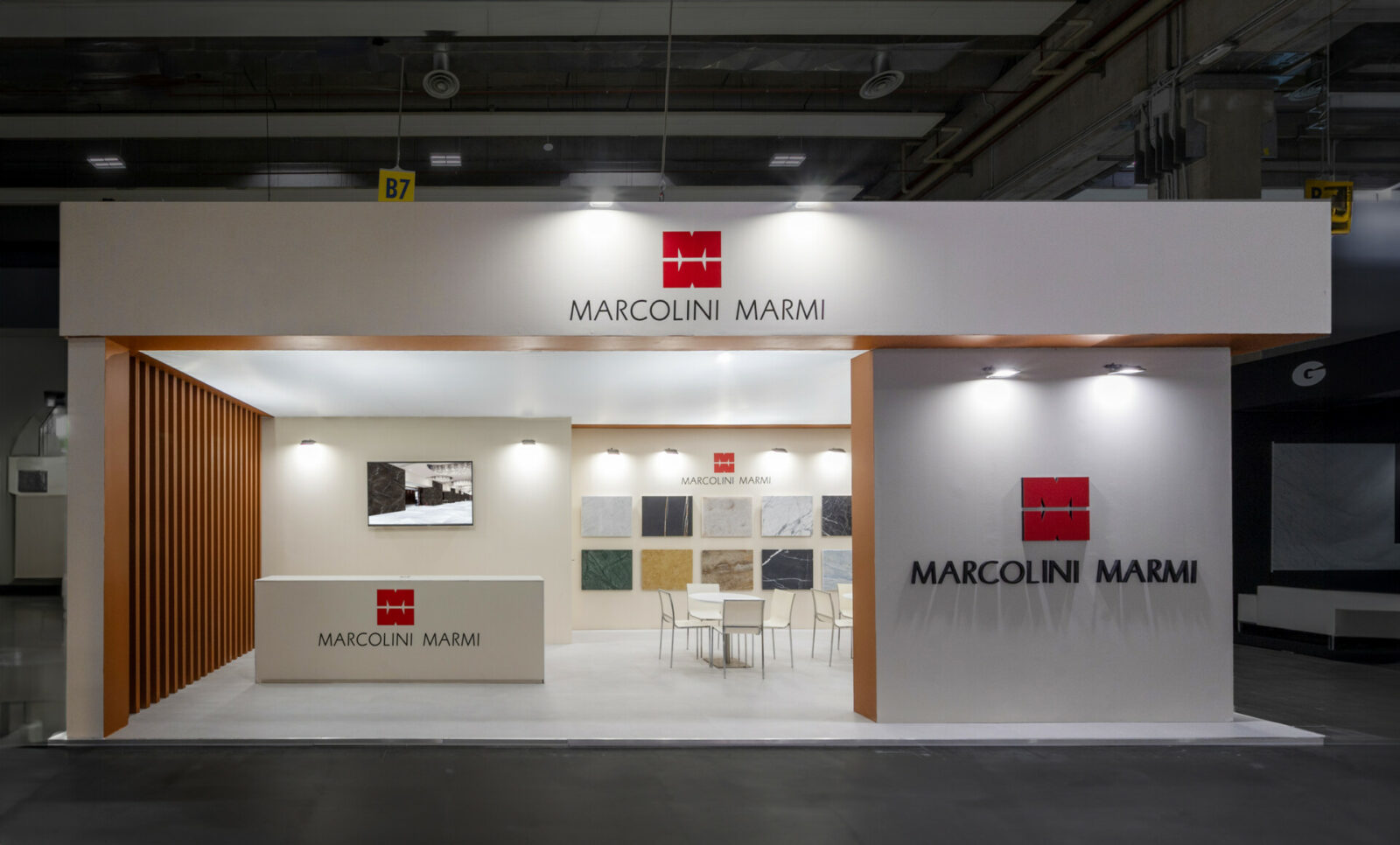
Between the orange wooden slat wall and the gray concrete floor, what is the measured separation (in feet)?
4.02

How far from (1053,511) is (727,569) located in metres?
5.56

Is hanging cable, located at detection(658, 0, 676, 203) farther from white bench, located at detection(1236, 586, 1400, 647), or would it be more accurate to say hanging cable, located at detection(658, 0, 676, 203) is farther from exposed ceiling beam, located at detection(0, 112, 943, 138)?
white bench, located at detection(1236, 586, 1400, 647)

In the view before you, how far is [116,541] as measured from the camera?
213 inches

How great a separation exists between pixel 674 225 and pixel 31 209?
9.45 metres

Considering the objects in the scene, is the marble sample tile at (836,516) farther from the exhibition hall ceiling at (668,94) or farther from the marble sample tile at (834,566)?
the exhibition hall ceiling at (668,94)

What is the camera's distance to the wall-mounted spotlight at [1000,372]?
18.6ft

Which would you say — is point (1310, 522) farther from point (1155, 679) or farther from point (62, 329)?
point (62, 329)

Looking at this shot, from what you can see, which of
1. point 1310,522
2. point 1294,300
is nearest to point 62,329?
point 1294,300

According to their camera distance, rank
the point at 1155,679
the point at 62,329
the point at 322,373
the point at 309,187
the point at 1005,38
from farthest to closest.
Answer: the point at 309,187 < the point at 1005,38 < the point at 322,373 < the point at 1155,679 < the point at 62,329

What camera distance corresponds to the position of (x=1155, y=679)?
5621mm

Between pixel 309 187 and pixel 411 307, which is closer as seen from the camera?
pixel 411 307

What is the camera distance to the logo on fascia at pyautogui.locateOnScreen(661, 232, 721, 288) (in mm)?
5336

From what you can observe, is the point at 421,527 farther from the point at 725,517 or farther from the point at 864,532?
the point at 864,532

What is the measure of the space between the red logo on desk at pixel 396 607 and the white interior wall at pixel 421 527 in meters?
2.26
